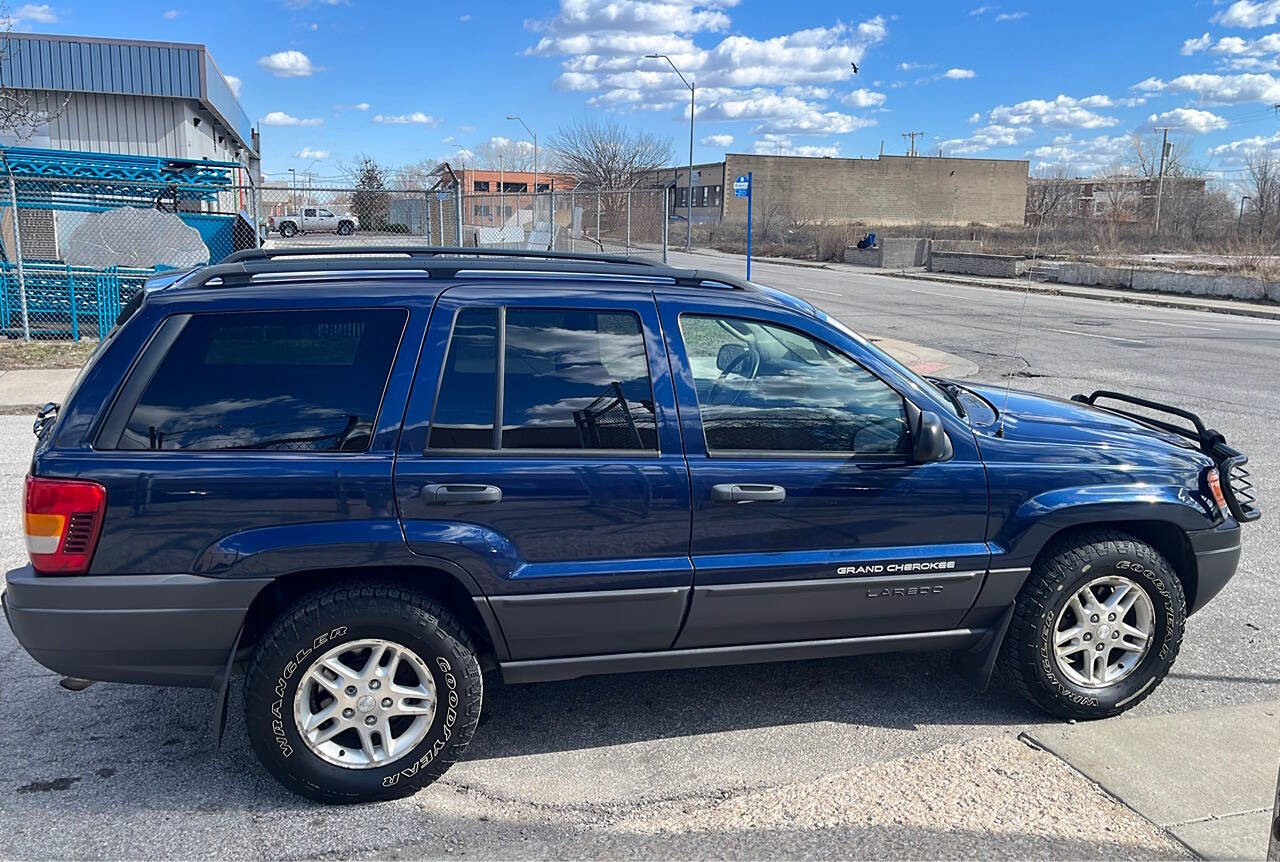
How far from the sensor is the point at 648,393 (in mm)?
3479

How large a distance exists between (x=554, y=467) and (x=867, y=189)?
82546mm

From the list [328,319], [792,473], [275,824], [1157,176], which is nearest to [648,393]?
[792,473]

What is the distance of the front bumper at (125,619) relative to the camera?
10.1ft

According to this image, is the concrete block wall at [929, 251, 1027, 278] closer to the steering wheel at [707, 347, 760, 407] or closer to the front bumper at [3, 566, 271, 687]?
the steering wheel at [707, 347, 760, 407]

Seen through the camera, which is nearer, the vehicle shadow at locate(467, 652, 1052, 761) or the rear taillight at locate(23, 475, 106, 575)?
the rear taillight at locate(23, 475, 106, 575)

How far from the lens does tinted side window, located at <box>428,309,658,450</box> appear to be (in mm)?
3336

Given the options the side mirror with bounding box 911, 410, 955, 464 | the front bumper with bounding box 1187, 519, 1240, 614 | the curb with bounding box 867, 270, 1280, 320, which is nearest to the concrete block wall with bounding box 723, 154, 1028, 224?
the curb with bounding box 867, 270, 1280, 320

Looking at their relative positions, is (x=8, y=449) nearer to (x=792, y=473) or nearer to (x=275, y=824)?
(x=275, y=824)

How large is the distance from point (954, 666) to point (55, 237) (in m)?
17.8

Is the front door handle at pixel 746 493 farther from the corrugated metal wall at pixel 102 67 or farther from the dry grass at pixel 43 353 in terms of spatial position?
the corrugated metal wall at pixel 102 67

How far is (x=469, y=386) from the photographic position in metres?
3.35

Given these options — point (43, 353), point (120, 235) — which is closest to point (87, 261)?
point (120, 235)

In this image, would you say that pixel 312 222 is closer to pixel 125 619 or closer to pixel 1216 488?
pixel 125 619

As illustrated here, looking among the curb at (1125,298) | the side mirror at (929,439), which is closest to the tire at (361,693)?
the side mirror at (929,439)
